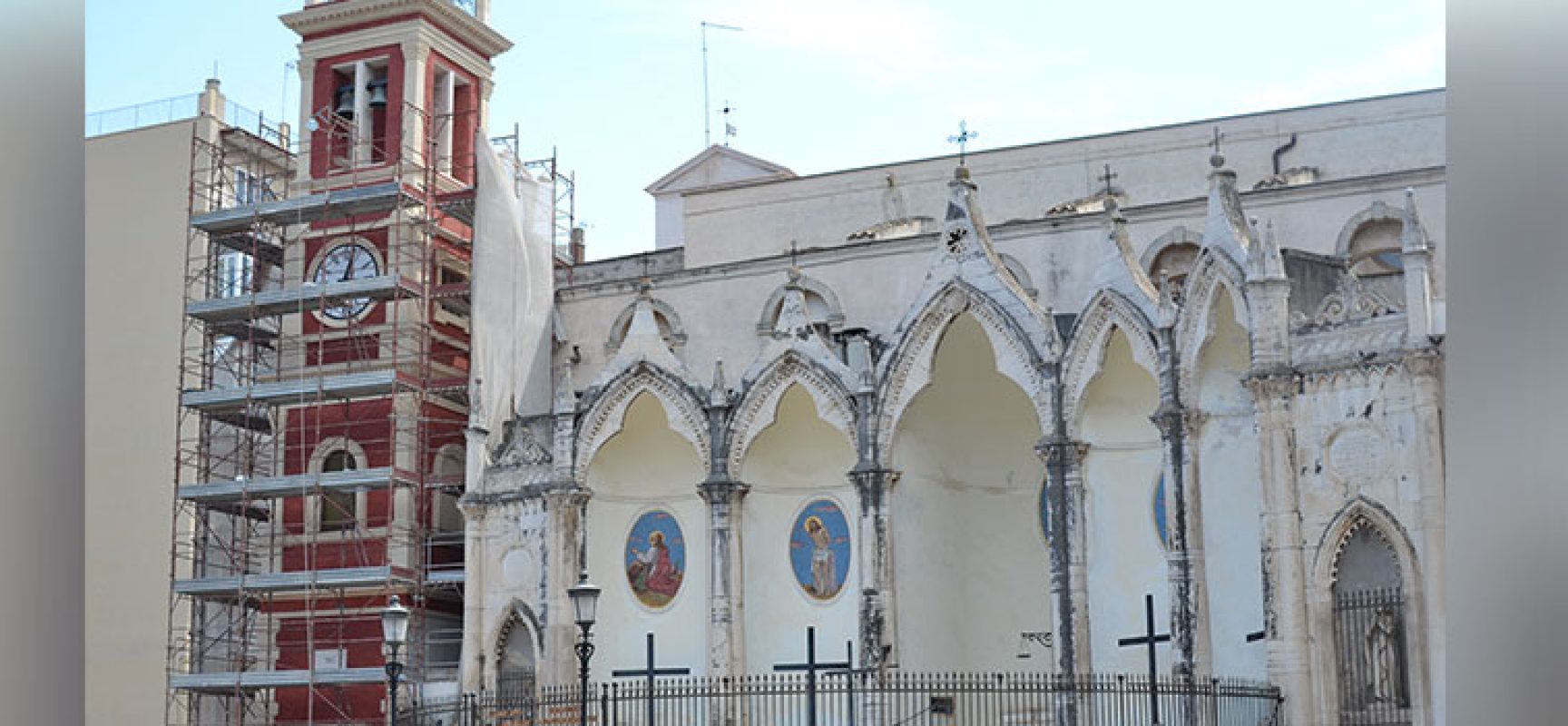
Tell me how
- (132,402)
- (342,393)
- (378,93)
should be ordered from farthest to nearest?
(132,402)
(378,93)
(342,393)

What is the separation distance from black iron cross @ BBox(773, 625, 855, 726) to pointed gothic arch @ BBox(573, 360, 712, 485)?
4.15 metres

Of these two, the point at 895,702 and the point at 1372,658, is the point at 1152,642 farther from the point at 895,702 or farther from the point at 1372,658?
the point at 895,702

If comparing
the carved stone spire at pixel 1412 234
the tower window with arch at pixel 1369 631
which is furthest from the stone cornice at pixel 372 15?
the tower window with arch at pixel 1369 631

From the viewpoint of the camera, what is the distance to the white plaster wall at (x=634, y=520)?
3647 centimetres

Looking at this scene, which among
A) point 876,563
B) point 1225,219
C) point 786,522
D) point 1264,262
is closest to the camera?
point 1264,262

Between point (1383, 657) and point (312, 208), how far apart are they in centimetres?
2379

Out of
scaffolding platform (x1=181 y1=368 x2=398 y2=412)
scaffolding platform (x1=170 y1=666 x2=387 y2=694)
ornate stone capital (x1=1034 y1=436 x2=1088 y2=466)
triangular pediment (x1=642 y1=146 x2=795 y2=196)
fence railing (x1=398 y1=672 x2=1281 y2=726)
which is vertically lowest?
fence railing (x1=398 y1=672 x2=1281 y2=726)

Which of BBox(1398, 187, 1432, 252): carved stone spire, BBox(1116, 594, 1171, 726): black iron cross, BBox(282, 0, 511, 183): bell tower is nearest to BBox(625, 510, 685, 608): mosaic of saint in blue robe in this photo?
BBox(1116, 594, 1171, 726): black iron cross

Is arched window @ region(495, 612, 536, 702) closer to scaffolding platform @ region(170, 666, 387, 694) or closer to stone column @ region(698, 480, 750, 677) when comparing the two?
scaffolding platform @ region(170, 666, 387, 694)

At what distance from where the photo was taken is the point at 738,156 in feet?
182

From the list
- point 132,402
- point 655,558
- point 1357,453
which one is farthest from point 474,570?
point 1357,453

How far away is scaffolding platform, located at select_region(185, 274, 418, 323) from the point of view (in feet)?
134

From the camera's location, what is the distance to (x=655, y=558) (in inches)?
1459

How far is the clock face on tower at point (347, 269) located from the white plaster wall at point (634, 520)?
839 cm
